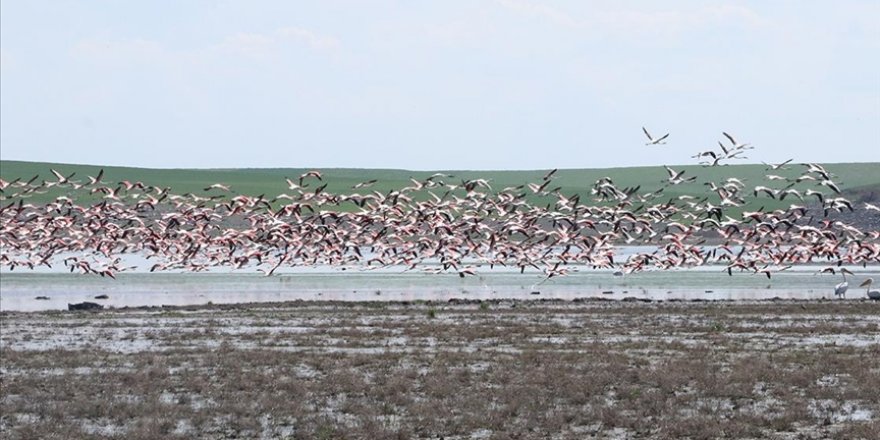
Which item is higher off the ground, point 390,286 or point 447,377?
point 447,377

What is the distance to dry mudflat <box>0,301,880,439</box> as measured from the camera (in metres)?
22.5

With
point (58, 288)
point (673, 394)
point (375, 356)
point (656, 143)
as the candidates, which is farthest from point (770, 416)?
point (58, 288)

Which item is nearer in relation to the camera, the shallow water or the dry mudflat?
the dry mudflat

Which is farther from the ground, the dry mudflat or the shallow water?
the dry mudflat

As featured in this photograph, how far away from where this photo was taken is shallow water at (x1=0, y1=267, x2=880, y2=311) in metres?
61.0

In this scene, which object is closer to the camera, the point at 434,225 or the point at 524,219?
the point at 434,225

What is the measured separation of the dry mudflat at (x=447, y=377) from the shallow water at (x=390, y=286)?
13.7 meters

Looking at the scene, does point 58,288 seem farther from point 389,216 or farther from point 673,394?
point 673,394

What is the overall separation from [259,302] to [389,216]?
6.26 m

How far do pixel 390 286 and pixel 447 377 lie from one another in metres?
44.0

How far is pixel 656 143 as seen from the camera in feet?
124

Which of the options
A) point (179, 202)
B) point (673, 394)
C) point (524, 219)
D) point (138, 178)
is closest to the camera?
point (673, 394)

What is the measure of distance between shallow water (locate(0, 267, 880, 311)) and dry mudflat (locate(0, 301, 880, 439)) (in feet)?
45.1

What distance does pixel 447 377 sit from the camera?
28531 mm
